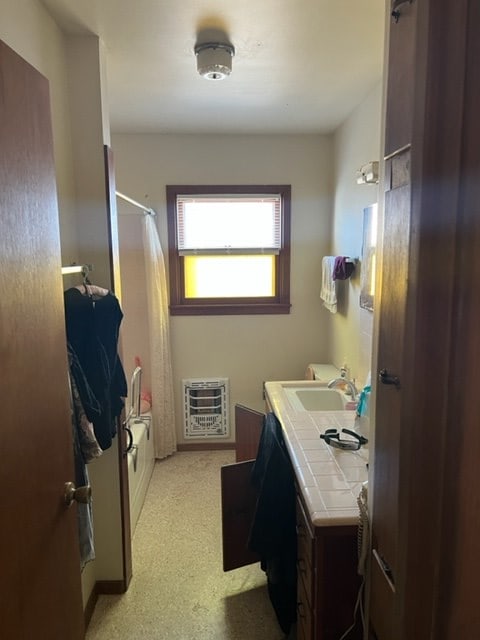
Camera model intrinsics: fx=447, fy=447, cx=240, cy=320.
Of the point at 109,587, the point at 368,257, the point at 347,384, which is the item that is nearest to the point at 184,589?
the point at 109,587

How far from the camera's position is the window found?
3.63 meters

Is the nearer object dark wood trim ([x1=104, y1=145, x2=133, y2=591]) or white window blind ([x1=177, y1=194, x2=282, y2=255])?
dark wood trim ([x1=104, y1=145, x2=133, y2=591])

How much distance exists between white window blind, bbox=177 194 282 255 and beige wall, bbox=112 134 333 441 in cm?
14

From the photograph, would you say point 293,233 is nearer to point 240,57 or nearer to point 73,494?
point 240,57

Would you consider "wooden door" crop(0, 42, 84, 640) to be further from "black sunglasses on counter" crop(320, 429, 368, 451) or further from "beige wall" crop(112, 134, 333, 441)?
"beige wall" crop(112, 134, 333, 441)

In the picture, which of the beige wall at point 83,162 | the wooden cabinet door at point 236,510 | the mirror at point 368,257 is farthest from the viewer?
the mirror at point 368,257

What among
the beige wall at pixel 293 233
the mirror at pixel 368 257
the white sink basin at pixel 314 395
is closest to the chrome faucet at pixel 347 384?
the white sink basin at pixel 314 395

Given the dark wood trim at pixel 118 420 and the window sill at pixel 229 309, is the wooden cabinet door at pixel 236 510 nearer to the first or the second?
the dark wood trim at pixel 118 420

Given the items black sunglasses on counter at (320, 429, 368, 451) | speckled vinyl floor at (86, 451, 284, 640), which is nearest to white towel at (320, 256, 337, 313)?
black sunglasses on counter at (320, 429, 368, 451)

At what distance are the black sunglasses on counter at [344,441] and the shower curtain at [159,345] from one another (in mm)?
1822

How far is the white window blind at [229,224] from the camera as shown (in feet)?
12.0

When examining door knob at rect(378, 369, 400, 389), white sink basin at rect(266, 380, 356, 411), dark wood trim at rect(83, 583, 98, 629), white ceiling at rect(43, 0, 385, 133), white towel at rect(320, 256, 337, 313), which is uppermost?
white ceiling at rect(43, 0, 385, 133)

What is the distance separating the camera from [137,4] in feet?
5.44

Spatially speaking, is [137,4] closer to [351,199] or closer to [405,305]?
[405,305]
